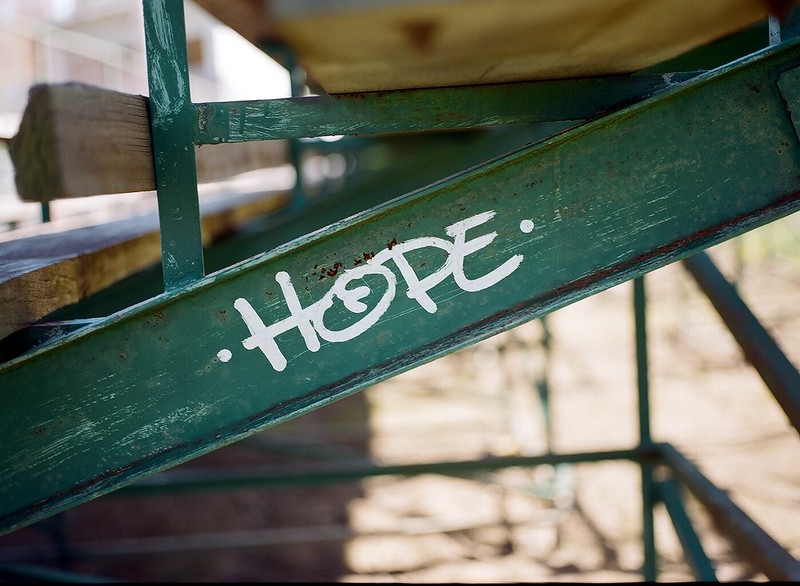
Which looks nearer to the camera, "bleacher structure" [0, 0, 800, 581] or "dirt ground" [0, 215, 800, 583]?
"bleacher structure" [0, 0, 800, 581]

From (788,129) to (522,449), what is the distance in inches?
290

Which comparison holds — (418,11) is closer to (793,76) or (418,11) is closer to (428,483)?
(793,76)

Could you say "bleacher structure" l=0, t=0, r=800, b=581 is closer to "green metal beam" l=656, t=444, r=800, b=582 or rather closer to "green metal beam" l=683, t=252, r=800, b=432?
"green metal beam" l=683, t=252, r=800, b=432

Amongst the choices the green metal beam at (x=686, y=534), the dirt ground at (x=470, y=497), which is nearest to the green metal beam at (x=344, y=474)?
the green metal beam at (x=686, y=534)

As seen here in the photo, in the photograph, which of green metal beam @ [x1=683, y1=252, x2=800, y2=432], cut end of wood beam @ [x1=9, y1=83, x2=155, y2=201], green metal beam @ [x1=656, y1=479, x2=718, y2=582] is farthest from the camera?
green metal beam @ [x1=656, y1=479, x2=718, y2=582]

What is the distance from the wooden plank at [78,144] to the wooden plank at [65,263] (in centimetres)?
31

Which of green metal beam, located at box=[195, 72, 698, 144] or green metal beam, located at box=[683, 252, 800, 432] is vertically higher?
green metal beam, located at box=[195, 72, 698, 144]

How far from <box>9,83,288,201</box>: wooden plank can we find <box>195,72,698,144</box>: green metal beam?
0.15 metres

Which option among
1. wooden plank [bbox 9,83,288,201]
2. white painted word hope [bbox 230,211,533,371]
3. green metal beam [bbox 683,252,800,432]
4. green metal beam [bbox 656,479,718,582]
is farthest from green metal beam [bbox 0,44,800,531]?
green metal beam [bbox 656,479,718,582]

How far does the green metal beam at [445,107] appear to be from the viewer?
4.86 ft

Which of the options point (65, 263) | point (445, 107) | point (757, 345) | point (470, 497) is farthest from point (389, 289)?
point (470, 497)

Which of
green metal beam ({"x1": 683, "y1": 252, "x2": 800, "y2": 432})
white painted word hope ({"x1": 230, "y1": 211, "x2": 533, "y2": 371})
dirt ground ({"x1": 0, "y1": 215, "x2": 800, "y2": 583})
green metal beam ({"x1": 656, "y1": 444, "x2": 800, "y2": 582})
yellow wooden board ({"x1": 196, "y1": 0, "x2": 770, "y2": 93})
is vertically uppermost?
yellow wooden board ({"x1": 196, "y1": 0, "x2": 770, "y2": 93})

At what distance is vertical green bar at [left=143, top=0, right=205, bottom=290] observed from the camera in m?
1.42

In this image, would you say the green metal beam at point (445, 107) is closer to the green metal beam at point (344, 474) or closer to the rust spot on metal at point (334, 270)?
the rust spot on metal at point (334, 270)
